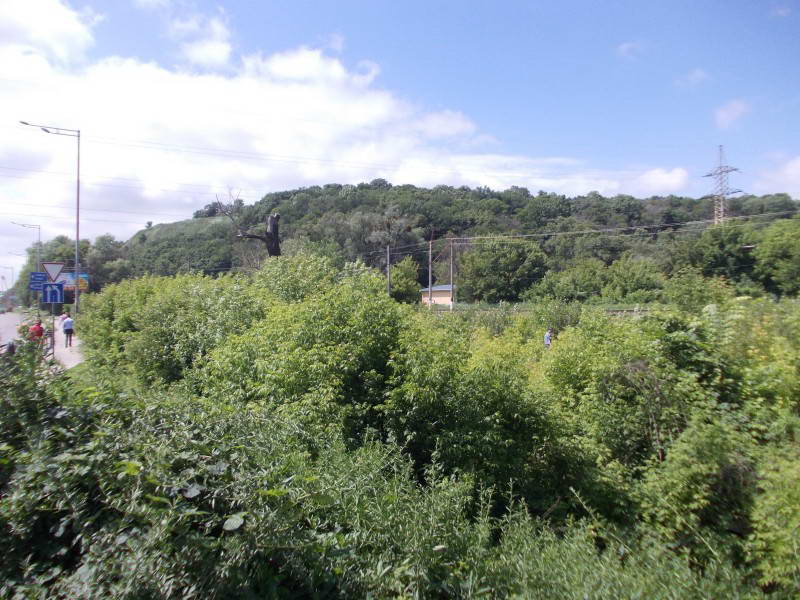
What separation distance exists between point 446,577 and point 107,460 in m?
2.22

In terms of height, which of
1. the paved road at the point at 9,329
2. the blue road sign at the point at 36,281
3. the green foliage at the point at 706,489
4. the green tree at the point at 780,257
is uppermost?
the green tree at the point at 780,257

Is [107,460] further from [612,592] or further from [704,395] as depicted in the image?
[704,395]

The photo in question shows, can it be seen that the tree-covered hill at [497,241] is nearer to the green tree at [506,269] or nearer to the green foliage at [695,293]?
the green tree at [506,269]

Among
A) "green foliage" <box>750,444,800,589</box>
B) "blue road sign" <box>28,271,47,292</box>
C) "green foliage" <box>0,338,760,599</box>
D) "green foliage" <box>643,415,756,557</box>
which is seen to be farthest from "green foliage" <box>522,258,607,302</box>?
"green foliage" <box>0,338,760,599</box>

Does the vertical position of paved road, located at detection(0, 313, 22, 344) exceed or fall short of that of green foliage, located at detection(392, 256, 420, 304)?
it falls short

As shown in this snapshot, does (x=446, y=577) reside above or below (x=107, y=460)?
below

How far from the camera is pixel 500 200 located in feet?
243

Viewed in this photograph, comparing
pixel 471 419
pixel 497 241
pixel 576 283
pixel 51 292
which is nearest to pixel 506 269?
pixel 497 241

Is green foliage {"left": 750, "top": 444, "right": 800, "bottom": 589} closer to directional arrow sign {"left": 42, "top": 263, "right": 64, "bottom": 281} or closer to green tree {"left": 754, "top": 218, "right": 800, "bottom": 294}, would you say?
directional arrow sign {"left": 42, "top": 263, "right": 64, "bottom": 281}

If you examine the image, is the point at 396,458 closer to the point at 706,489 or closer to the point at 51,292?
the point at 706,489

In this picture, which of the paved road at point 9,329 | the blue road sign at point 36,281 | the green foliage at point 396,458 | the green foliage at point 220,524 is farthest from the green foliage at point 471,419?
the blue road sign at point 36,281

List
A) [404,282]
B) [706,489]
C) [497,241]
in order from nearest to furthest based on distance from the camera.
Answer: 1. [706,489]
2. [404,282]
3. [497,241]

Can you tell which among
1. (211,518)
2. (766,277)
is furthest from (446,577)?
(766,277)

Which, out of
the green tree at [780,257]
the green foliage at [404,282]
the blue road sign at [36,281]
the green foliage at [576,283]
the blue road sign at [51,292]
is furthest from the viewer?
the green foliage at [576,283]
